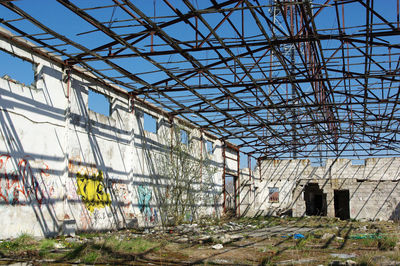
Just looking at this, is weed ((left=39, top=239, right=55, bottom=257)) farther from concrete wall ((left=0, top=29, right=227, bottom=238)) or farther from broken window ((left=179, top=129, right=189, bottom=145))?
broken window ((left=179, top=129, right=189, bottom=145))

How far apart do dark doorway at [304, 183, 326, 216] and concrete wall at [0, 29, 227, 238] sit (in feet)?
56.2

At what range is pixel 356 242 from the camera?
13188 millimetres

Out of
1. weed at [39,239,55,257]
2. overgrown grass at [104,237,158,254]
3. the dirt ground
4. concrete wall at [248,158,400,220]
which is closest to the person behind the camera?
the dirt ground

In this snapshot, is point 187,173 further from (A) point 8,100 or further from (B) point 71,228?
(A) point 8,100

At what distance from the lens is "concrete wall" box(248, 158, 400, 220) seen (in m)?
29.6

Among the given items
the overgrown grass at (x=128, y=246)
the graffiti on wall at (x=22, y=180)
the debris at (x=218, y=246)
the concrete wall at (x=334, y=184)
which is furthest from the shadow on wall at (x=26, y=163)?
the concrete wall at (x=334, y=184)

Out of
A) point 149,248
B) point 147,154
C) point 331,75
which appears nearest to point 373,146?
point 331,75

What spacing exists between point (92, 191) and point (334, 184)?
21804mm

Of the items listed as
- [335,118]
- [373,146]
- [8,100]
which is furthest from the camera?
[373,146]

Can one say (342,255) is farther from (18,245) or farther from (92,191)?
(92,191)

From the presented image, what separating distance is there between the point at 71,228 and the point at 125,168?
4.73m

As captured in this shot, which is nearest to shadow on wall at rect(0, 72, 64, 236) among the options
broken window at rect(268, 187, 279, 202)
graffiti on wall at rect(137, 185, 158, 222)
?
graffiti on wall at rect(137, 185, 158, 222)

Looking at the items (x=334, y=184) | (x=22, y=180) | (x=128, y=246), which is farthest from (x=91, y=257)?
(x=334, y=184)

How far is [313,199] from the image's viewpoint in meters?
36.3
